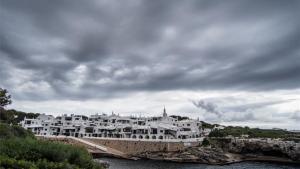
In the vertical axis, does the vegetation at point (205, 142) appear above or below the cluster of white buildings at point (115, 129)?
below

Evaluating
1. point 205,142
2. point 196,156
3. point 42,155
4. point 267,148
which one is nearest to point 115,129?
point 205,142

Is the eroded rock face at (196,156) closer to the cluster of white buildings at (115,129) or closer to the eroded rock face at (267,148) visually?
the eroded rock face at (267,148)

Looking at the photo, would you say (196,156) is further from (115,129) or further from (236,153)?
(115,129)

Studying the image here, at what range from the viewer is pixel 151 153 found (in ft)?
201

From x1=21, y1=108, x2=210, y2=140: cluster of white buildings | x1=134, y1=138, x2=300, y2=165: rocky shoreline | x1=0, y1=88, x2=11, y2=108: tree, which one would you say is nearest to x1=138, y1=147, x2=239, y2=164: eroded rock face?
x1=134, y1=138, x2=300, y2=165: rocky shoreline

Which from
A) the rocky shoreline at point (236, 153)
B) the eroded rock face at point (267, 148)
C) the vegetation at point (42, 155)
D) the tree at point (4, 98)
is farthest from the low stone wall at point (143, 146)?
the vegetation at point (42, 155)

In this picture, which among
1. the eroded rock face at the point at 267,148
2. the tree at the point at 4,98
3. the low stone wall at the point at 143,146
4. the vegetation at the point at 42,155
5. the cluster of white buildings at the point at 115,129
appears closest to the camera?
the vegetation at the point at 42,155

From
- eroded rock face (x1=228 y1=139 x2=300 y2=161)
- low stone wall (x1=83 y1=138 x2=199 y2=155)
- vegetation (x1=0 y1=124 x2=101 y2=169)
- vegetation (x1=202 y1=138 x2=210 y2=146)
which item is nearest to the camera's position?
vegetation (x1=0 y1=124 x2=101 y2=169)

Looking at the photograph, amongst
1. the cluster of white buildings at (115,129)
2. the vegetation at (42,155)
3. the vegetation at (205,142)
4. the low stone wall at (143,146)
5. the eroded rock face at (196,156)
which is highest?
the cluster of white buildings at (115,129)

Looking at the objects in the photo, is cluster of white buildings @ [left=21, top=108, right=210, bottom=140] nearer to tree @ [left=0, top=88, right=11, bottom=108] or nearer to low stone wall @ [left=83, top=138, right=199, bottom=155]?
low stone wall @ [left=83, top=138, right=199, bottom=155]

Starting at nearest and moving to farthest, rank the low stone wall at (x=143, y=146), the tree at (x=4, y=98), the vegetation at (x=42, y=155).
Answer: the vegetation at (x=42, y=155) < the tree at (x=4, y=98) < the low stone wall at (x=143, y=146)

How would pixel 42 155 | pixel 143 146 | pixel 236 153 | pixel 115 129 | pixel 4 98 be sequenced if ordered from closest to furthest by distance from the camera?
pixel 42 155
pixel 4 98
pixel 236 153
pixel 143 146
pixel 115 129

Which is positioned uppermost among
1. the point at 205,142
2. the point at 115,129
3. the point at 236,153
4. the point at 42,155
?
the point at 115,129

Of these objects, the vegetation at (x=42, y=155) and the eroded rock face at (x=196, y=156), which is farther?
the eroded rock face at (x=196, y=156)
